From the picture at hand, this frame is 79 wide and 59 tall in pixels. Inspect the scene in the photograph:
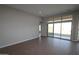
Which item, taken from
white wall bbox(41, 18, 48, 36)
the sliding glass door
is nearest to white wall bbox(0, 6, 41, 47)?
white wall bbox(41, 18, 48, 36)

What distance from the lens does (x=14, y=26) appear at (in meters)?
4.47

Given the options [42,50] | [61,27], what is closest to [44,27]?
[61,27]

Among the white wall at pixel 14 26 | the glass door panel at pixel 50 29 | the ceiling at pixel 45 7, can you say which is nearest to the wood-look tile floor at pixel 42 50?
the white wall at pixel 14 26

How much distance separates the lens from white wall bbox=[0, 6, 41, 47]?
3803 mm

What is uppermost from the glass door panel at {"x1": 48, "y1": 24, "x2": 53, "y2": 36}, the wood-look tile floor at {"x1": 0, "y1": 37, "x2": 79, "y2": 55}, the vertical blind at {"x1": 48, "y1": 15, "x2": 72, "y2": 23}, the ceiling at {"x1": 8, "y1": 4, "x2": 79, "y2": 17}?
the ceiling at {"x1": 8, "y1": 4, "x2": 79, "y2": 17}

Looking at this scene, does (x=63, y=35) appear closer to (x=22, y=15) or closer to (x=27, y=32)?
(x=27, y=32)

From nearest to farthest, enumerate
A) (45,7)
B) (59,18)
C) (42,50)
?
(42,50) → (45,7) → (59,18)

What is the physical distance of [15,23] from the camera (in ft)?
14.9

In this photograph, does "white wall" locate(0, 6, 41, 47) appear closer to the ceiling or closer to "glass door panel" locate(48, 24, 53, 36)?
the ceiling

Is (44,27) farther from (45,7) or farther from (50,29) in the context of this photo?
(45,7)

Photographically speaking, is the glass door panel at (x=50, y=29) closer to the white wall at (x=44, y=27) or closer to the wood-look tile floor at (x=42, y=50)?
the white wall at (x=44, y=27)

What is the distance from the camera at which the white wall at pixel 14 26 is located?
3803 mm
